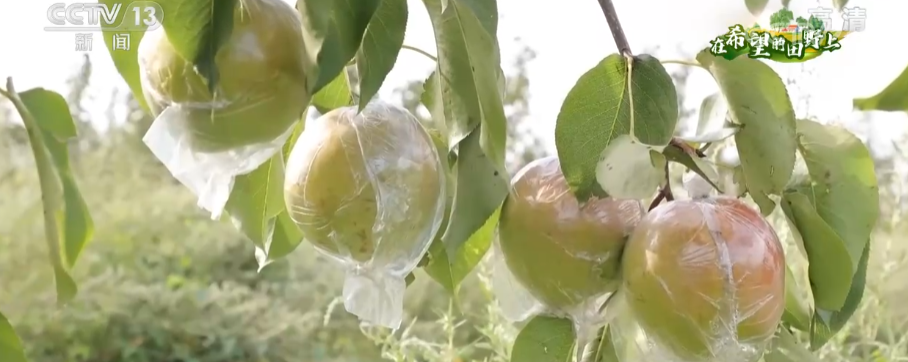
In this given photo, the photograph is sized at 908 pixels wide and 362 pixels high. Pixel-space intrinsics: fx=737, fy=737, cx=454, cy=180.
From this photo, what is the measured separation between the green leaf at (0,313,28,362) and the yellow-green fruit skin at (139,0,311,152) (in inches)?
5.4

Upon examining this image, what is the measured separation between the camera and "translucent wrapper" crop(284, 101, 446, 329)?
383 mm

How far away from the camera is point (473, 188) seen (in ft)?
1.04

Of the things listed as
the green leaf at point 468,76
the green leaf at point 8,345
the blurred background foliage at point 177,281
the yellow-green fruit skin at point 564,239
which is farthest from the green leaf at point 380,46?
the blurred background foliage at point 177,281

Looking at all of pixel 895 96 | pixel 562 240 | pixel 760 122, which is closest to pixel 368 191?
pixel 562 240

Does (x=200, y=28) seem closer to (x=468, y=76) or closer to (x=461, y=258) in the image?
(x=468, y=76)

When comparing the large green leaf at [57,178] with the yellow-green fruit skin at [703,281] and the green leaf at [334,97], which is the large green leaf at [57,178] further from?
the yellow-green fruit skin at [703,281]

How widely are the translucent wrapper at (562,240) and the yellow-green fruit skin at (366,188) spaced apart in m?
0.05

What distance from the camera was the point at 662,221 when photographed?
0.37 metres

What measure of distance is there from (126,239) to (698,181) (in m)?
1.32

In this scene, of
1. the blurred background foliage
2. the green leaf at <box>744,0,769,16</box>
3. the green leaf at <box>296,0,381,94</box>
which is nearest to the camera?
the green leaf at <box>296,0,381,94</box>

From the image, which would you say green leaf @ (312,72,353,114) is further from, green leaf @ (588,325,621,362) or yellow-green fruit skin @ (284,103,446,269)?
green leaf @ (588,325,621,362)

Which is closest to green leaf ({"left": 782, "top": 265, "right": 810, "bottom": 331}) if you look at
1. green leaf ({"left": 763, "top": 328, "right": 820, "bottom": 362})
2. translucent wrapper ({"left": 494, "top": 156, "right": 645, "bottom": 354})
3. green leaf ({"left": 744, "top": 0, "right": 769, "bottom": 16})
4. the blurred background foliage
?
green leaf ({"left": 763, "top": 328, "right": 820, "bottom": 362})

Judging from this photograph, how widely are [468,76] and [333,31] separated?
0.07 metres

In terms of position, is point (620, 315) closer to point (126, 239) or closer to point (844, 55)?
point (844, 55)
